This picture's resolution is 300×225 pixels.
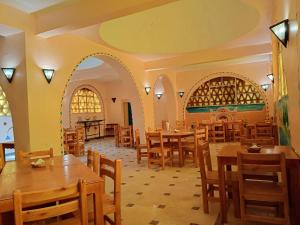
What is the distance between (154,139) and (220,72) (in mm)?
5814

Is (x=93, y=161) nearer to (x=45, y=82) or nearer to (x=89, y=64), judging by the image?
(x=45, y=82)

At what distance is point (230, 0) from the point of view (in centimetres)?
591

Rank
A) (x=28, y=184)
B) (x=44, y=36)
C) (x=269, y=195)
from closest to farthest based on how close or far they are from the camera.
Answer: (x=28, y=184) → (x=269, y=195) → (x=44, y=36)

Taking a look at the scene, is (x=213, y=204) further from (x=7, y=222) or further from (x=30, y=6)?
(x=30, y=6)

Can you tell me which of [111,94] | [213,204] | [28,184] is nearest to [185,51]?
[213,204]

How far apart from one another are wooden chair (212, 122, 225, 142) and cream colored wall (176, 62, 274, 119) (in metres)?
2.06

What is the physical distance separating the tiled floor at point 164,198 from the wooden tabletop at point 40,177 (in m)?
1.02

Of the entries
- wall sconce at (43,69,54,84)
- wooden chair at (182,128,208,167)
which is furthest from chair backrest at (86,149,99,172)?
wooden chair at (182,128,208,167)

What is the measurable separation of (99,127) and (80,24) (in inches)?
410

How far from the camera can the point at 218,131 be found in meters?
9.26

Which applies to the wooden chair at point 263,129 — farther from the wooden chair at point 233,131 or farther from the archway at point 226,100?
the archway at point 226,100

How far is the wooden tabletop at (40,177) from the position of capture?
6.32 ft

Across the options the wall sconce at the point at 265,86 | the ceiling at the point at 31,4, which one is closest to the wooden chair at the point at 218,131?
the wall sconce at the point at 265,86

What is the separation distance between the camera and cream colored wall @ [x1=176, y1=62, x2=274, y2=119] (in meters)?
9.69
